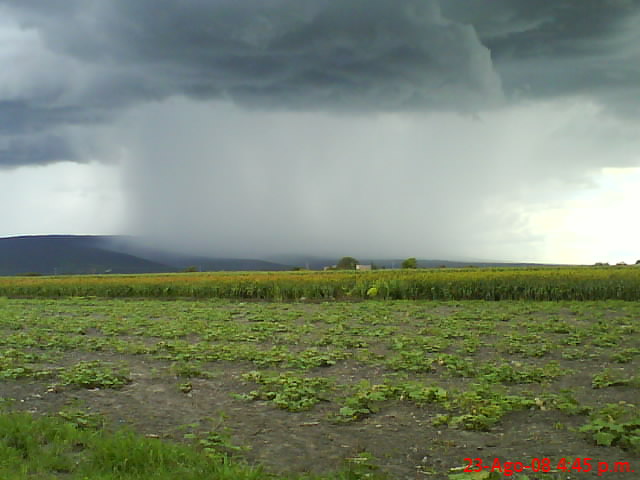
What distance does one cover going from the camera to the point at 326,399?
759 centimetres

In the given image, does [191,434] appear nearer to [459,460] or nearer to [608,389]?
[459,460]

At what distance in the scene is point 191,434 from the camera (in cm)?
603

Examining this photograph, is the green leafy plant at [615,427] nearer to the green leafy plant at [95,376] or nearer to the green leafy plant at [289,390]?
the green leafy plant at [289,390]

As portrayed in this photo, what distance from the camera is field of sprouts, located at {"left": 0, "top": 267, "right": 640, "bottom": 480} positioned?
17.0ft
